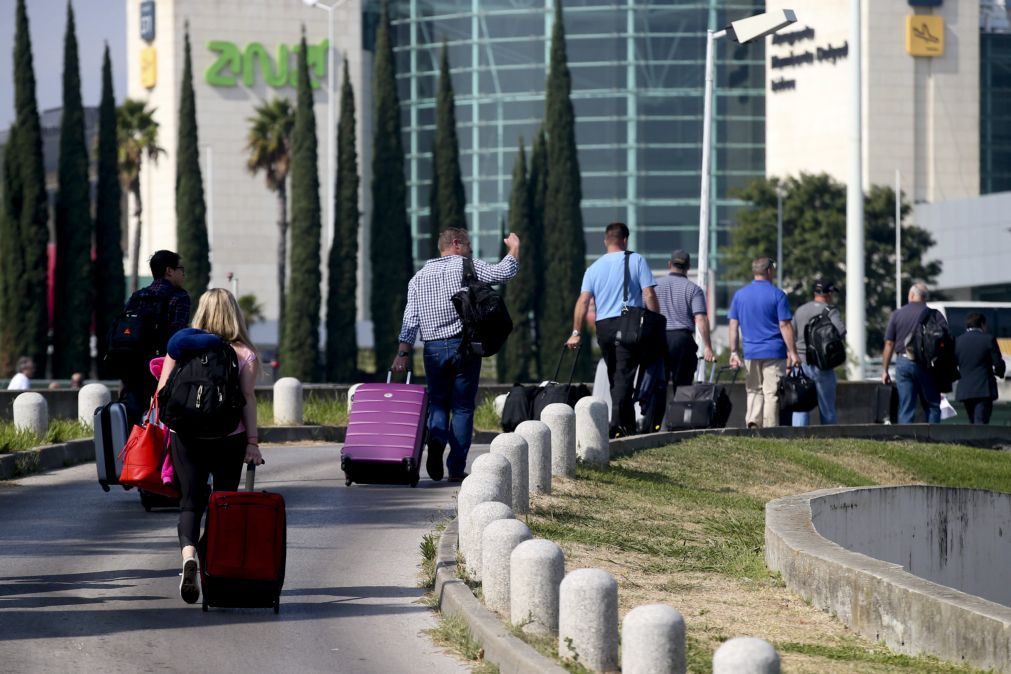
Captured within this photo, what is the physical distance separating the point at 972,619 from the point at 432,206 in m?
57.4

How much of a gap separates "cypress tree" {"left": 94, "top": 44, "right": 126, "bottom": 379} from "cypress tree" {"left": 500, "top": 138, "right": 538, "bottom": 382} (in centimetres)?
1343

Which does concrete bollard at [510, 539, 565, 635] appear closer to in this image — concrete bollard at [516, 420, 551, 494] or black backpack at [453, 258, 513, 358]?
concrete bollard at [516, 420, 551, 494]

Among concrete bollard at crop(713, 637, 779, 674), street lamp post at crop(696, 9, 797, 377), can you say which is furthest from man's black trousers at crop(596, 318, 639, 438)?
street lamp post at crop(696, 9, 797, 377)

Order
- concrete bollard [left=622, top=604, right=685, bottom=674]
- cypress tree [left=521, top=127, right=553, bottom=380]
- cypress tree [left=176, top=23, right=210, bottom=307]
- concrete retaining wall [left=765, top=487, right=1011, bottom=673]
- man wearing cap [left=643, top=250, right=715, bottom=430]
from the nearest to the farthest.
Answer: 1. concrete bollard [left=622, top=604, right=685, bottom=674]
2. concrete retaining wall [left=765, top=487, right=1011, bottom=673]
3. man wearing cap [left=643, top=250, right=715, bottom=430]
4. cypress tree [left=176, top=23, right=210, bottom=307]
5. cypress tree [left=521, top=127, right=553, bottom=380]

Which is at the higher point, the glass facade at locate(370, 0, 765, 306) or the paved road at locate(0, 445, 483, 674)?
the glass facade at locate(370, 0, 765, 306)

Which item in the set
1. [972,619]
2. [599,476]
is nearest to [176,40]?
[599,476]

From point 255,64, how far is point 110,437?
86968 millimetres

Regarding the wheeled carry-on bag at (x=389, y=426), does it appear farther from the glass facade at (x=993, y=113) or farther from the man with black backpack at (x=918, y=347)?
the glass facade at (x=993, y=113)

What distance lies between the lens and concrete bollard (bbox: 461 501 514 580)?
8.66 metres

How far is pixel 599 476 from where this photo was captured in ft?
45.9

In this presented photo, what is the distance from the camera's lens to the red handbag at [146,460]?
30.3ft

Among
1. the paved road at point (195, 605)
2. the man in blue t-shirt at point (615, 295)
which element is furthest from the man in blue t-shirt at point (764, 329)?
the paved road at point (195, 605)

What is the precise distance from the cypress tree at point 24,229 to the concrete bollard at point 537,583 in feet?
162

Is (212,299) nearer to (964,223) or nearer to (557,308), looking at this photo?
(557,308)
